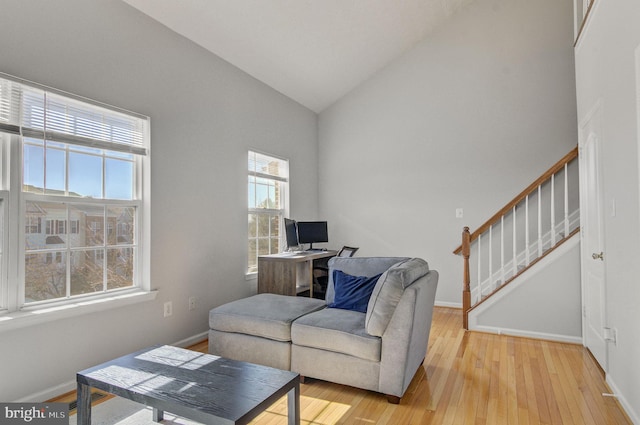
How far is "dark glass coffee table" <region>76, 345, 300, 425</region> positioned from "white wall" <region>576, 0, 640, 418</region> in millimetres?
1982

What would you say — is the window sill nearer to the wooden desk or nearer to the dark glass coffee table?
the dark glass coffee table

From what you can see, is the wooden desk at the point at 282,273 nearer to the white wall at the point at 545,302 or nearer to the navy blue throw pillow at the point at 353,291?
the navy blue throw pillow at the point at 353,291

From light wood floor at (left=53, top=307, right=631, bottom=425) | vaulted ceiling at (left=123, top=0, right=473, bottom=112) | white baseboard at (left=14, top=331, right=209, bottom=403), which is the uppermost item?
vaulted ceiling at (left=123, top=0, right=473, bottom=112)

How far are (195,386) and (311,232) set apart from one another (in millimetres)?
3236

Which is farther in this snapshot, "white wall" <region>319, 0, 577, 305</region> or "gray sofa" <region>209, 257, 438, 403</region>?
"white wall" <region>319, 0, 577, 305</region>

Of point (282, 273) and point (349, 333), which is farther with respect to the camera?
point (282, 273)

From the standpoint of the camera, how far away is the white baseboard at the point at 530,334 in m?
3.45

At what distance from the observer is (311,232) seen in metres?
4.87

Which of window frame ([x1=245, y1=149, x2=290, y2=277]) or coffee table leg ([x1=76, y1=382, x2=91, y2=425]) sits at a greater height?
window frame ([x1=245, y1=149, x2=290, y2=277])

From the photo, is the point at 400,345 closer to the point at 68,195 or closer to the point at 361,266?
the point at 361,266

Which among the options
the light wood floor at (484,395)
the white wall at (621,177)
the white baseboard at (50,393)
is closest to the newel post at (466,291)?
the light wood floor at (484,395)

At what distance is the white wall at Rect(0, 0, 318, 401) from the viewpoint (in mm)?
2357

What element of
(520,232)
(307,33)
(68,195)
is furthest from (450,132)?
(68,195)

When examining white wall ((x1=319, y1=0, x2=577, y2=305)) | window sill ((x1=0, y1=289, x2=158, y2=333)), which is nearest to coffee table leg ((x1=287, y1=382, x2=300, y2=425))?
window sill ((x1=0, y1=289, x2=158, y2=333))
